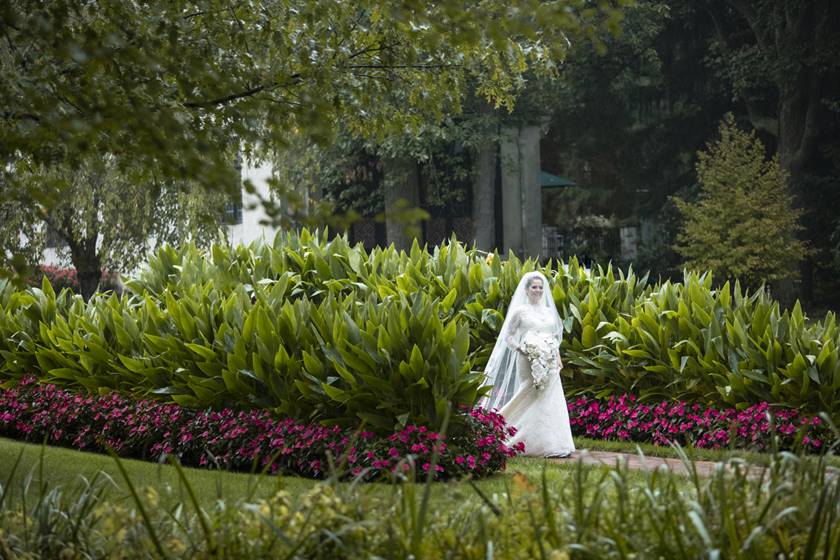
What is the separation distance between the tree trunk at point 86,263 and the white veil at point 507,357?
54.5 feet

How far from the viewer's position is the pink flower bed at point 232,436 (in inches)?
424

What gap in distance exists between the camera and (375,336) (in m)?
11.3

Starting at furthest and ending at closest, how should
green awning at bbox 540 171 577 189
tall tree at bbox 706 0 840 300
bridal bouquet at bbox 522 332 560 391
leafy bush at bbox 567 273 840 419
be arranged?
green awning at bbox 540 171 577 189, tall tree at bbox 706 0 840 300, bridal bouquet at bbox 522 332 560 391, leafy bush at bbox 567 273 840 419

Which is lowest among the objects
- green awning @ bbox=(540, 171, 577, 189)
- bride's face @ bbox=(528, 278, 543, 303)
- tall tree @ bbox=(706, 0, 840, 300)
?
bride's face @ bbox=(528, 278, 543, 303)

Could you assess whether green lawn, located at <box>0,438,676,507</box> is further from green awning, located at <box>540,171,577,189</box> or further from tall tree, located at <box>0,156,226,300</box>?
green awning, located at <box>540,171,577,189</box>

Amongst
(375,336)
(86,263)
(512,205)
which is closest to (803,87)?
(512,205)

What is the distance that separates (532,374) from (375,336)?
102 inches

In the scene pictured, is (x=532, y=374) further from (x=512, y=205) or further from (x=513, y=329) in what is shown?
(x=512, y=205)

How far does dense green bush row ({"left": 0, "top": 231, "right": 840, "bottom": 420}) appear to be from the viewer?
11.1 m

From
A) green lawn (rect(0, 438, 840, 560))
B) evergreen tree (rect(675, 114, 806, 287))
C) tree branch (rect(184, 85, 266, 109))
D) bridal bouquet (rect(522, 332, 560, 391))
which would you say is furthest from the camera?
evergreen tree (rect(675, 114, 806, 287))

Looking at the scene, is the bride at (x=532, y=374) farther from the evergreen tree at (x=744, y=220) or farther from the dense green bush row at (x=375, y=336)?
the evergreen tree at (x=744, y=220)

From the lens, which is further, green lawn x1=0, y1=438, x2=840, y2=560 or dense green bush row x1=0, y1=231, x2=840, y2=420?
dense green bush row x1=0, y1=231, x2=840, y2=420

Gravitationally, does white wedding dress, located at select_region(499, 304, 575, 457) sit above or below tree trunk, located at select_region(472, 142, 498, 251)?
below

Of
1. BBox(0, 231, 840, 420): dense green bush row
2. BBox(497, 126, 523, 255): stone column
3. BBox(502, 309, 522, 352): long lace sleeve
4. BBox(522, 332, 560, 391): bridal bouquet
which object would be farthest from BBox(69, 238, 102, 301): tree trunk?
BBox(522, 332, 560, 391): bridal bouquet
